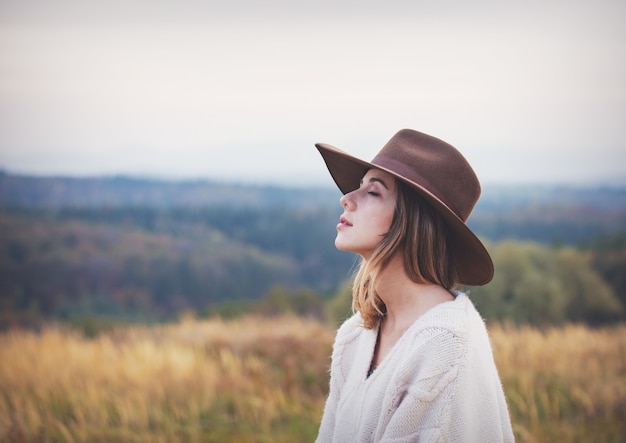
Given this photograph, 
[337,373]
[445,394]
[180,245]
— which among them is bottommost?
[180,245]

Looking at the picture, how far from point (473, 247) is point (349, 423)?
856mm

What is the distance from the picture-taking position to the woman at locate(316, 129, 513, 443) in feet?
6.41

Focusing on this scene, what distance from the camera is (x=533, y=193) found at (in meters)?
92.1

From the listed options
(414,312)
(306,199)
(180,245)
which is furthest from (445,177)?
(306,199)

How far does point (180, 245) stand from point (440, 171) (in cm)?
6751

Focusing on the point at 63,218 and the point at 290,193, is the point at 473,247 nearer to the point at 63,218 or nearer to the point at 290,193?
the point at 63,218

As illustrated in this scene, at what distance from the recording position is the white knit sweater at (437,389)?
1937 millimetres

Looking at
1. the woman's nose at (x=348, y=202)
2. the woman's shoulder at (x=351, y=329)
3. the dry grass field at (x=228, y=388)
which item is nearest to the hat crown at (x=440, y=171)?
the woman's nose at (x=348, y=202)

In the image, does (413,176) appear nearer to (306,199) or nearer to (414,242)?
(414,242)

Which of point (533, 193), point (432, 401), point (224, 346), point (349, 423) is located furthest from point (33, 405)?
point (533, 193)

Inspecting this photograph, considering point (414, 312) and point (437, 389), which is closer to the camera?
point (437, 389)

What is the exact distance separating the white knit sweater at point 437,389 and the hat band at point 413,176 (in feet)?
1.24

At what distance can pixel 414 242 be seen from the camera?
2.22 metres

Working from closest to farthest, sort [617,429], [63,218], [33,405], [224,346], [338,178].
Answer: [338,178] < [617,429] < [33,405] < [224,346] < [63,218]
